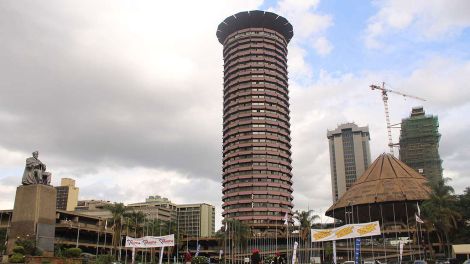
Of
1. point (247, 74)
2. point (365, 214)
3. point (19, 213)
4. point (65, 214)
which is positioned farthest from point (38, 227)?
point (247, 74)

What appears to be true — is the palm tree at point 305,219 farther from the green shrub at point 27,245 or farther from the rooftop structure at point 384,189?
the green shrub at point 27,245

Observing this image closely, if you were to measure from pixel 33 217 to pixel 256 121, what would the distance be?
119853 millimetres

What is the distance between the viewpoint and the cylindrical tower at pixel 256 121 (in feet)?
488

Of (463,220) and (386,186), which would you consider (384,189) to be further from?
(463,220)

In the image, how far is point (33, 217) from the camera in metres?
40.6

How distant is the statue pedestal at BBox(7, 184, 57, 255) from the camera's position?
40500mm

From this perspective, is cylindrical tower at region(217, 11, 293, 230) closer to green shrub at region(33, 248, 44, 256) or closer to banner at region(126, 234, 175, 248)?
banner at region(126, 234, 175, 248)

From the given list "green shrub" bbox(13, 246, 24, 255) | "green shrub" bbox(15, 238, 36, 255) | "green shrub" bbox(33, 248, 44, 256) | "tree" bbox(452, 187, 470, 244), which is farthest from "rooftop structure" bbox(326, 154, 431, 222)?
Result: "green shrub" bbox(13, 246, 24, 255)

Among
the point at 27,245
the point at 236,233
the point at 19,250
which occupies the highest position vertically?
the point at 236,233

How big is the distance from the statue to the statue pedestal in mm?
786

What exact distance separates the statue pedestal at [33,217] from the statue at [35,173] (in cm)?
79

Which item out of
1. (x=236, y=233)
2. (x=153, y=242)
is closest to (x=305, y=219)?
(x=236, y=233)

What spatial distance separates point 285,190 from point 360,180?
31682mm

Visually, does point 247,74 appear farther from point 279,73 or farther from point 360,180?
point 360,180
